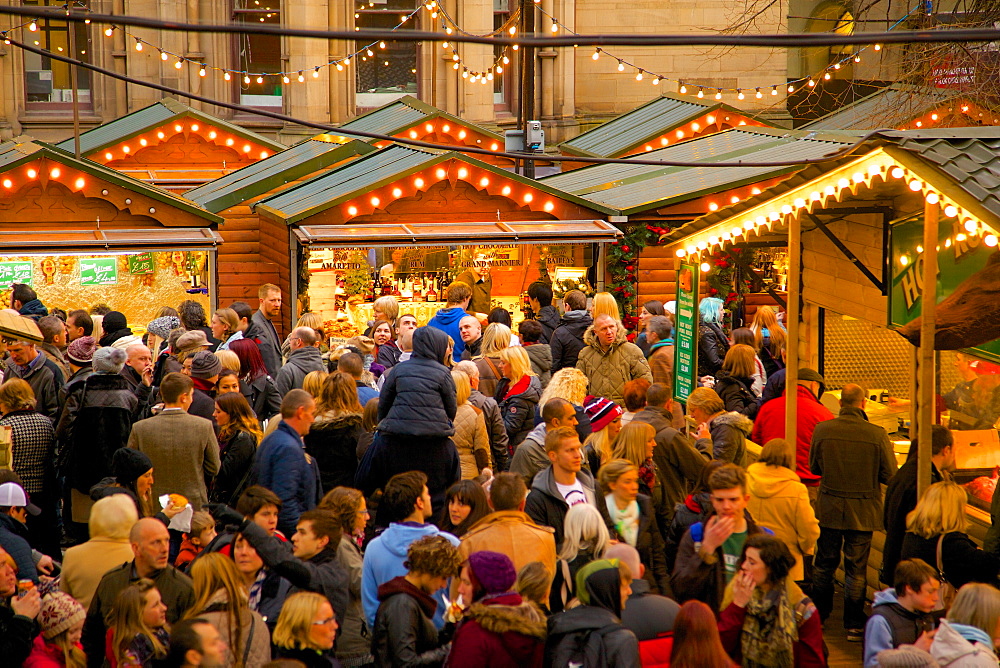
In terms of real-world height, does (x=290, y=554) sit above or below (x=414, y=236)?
below

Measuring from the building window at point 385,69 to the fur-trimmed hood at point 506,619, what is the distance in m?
23.0

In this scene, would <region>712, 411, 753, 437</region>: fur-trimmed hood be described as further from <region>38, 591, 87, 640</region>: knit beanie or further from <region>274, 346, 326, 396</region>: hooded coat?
<region>38, 591, 87, 640</region>: knit beanie

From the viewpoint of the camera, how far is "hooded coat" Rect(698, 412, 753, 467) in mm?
7914

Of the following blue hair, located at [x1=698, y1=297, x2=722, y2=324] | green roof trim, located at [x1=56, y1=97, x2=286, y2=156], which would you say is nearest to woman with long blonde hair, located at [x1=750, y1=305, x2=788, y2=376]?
blue hair, located at [x1=698, y1=297, x2=722, y2=324]

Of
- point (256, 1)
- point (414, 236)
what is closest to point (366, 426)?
point (414, 236)


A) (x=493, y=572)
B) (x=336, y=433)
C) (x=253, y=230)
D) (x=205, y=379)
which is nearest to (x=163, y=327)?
(x=205, y=379)

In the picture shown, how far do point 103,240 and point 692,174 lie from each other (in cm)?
753

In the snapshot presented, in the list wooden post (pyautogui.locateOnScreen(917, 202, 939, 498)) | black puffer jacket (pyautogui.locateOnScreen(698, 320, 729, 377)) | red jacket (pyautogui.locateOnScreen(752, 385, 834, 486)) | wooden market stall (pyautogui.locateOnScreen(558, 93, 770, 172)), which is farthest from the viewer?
wooden market stall (pyautogui.locateOnScreen(558, 93, 770, 172))

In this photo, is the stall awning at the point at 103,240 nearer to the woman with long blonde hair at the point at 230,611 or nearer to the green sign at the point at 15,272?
the green sign at the point at 15,272

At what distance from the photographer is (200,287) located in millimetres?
14953

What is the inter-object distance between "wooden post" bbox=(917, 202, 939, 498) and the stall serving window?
7511mm

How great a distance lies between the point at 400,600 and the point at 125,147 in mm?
16708

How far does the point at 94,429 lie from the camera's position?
832cm

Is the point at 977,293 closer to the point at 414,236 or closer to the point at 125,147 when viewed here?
the point at 414,236
